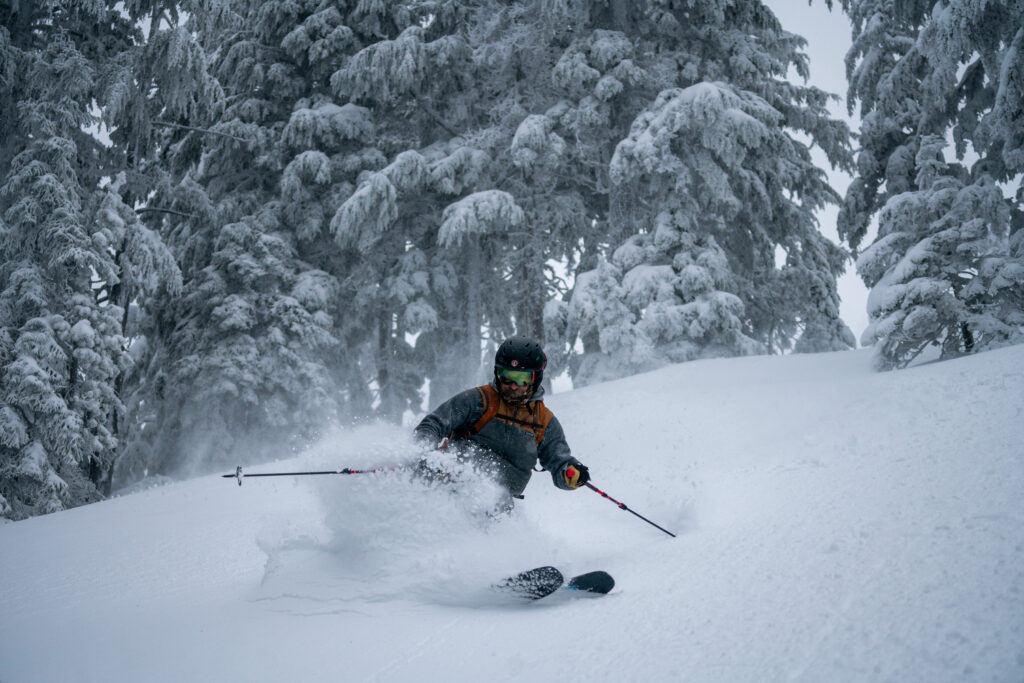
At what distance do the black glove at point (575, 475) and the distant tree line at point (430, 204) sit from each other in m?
5.90

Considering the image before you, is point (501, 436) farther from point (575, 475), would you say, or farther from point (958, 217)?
point (958, 217)

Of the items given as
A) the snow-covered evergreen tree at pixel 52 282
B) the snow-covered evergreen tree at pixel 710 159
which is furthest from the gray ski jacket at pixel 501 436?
the snow-covered evergreen tree at pixel 52 282

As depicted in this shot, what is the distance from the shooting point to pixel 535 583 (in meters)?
3.51

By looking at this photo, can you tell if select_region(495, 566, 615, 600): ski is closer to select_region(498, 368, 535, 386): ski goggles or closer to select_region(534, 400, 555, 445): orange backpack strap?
select_region(534, 400, 555, 445): orange backpack strap

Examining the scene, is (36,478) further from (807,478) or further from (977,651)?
(977,651)

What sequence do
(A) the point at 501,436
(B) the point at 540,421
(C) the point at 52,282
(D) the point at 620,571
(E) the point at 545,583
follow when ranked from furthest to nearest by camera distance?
(C) the point at 52,282, (B) the point at 540,421, (A) the point at 501,436, (D) the point at 620,571, (E) the point at 545,583

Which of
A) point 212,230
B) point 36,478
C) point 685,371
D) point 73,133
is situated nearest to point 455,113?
point 212,230

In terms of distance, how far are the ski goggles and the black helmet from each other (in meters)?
0.02

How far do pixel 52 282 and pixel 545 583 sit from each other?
12052 mm

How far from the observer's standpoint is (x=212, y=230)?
17.0 metres

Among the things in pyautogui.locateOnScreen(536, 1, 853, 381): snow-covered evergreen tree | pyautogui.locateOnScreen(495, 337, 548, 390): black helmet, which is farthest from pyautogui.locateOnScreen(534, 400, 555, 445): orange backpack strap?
pyautogui.locateOnScreen(536, 1, 853, 381): snow-covered evergreen tree

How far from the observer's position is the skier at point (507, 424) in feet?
14.8

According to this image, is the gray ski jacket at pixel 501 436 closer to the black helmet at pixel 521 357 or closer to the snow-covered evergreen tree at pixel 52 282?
the black helmet at pixel 521 357

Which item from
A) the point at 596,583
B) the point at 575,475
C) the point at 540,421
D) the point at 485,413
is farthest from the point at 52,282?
the point at 596,583
